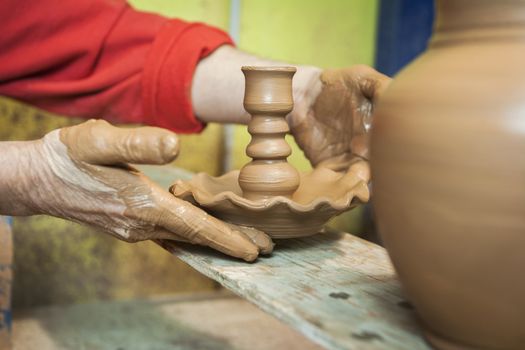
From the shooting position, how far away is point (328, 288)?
0.91 metres

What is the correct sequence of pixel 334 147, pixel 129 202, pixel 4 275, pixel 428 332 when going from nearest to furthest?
pixel 428 332, pixel 129 202, pixel 334 147, pixel 4 275

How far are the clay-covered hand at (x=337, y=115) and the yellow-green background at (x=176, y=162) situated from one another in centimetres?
139

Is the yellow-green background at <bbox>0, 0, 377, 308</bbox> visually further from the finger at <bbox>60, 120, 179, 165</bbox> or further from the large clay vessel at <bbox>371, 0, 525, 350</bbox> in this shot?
the large clay vessel at <bbox>371, 0, 525, 350</bbox>

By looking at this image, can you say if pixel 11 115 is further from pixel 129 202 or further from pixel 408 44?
pixel 408 44

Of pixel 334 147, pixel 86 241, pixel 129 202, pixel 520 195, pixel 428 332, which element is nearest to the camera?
pixel 520 195

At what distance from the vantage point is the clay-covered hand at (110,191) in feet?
3.22

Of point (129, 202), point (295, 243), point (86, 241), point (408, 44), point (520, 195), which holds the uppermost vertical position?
point (408, 44)

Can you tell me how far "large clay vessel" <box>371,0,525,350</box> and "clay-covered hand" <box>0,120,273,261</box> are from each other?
1.23ft

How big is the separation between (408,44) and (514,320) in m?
2.63

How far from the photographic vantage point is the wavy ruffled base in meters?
1.04

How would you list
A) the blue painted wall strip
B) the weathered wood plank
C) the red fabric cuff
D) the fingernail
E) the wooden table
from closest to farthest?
the wooden table
the fingernail
the red fabric cuff
the weathered wood plank
the blue painted wall strip

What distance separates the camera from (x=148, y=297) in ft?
9.62

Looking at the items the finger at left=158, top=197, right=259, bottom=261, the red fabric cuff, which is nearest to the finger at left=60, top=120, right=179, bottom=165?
the finger at left=158, top=197, right=259, bottom=261

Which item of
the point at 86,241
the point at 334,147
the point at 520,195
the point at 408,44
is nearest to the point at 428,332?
the point at 520,195
